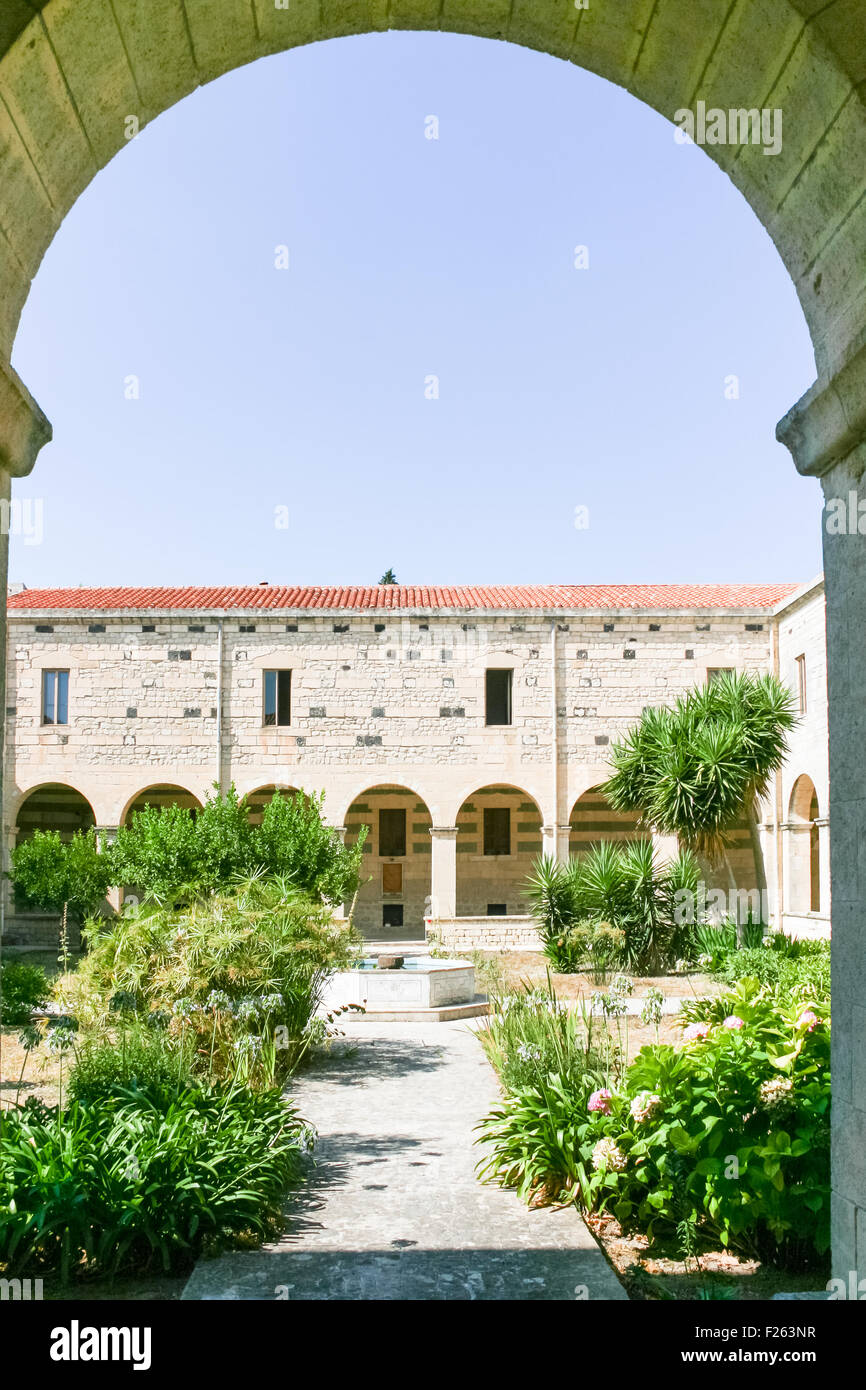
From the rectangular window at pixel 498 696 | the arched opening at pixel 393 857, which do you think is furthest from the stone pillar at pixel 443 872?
the arched opening at pixel 393 857

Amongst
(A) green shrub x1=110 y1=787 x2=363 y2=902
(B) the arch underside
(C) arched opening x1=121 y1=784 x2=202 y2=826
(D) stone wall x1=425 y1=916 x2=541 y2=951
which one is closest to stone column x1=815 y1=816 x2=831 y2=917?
(D) stone wall x1=425 y1=916 x2=541 y2=951

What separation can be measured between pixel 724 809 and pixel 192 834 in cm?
Answer: 873

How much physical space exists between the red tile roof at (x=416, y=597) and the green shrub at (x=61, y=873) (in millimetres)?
5733

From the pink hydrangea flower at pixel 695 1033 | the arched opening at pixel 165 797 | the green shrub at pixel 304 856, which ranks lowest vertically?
the pink hydrangea flower at pixel 695 1033

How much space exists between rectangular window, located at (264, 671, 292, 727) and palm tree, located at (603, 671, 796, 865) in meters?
7.57

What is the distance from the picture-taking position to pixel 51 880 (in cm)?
1845

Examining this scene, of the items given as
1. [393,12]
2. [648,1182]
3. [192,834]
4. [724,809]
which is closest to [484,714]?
[724,809]

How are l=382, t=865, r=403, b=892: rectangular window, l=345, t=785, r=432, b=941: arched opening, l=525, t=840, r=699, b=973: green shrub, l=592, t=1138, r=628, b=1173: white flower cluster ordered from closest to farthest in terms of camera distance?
l=592, t=1138, r=628, b=1173: white flower cluster
l=525, t=840, r=699, b=973: green shrub
l=345, t=785, r=432, b=941: arched opening
l=382, t=865, r=403, b=892: rectangular window

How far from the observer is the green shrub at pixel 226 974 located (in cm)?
826

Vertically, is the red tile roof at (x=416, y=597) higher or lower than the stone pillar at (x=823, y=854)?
higher

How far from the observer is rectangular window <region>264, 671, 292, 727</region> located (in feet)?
74.8

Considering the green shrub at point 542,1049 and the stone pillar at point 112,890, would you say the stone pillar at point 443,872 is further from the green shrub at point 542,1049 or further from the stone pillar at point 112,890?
the green shrub at point 542,1049

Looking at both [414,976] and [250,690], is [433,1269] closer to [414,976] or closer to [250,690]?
[414,976]

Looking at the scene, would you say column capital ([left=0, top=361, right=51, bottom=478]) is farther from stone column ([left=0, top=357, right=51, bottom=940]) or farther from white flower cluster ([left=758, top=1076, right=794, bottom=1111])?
white flower cluster ([left=758, top=1076, right=794, bottom=1111])
